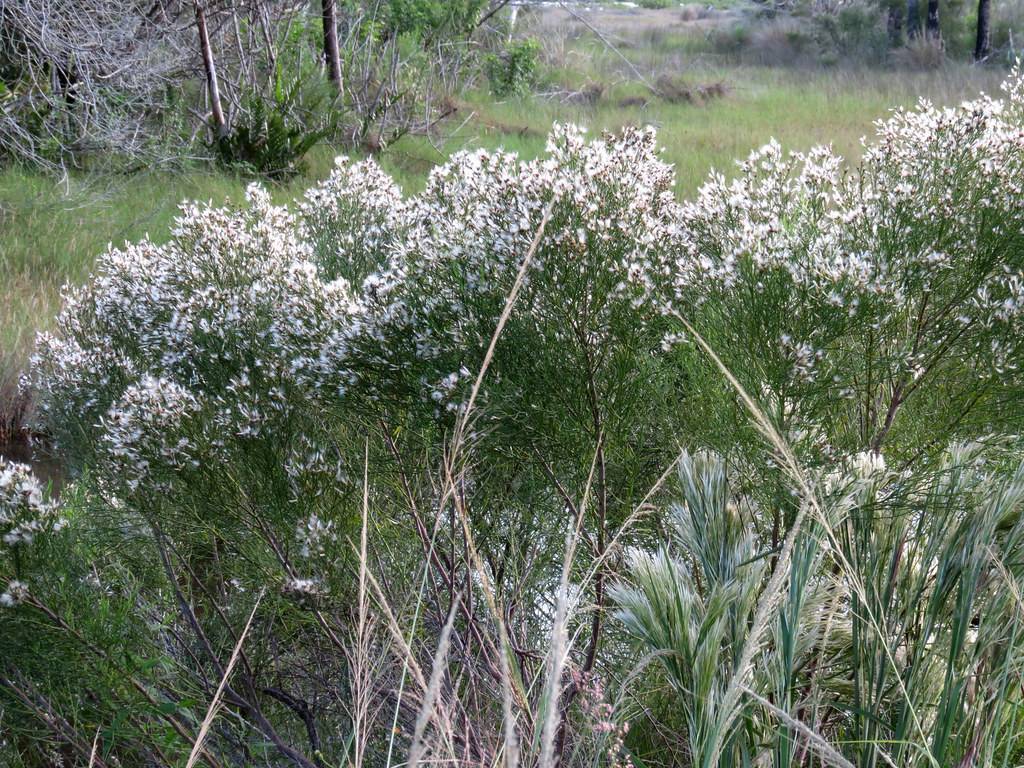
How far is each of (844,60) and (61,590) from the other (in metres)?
21.1

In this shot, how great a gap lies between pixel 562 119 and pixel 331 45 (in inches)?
114

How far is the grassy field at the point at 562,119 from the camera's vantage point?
8.83m

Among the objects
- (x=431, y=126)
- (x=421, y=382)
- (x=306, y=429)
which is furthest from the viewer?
(x=431, y=126)


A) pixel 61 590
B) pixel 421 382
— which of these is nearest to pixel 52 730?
pixel 61 590

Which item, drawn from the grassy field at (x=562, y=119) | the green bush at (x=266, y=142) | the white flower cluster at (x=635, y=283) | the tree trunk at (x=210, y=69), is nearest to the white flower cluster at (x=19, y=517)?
the white flower cluster at (x=635, y=283)

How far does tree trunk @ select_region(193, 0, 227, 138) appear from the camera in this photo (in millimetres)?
10094

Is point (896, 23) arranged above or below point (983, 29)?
below

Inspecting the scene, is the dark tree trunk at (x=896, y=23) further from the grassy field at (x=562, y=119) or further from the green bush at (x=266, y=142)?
the green bush at (x=266, y=142)

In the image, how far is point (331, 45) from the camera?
1295cm

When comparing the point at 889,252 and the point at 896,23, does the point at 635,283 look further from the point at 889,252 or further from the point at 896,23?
the point at 896,23

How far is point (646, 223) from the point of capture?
2.86 meters

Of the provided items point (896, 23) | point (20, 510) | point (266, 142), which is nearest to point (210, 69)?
point (266, 142)

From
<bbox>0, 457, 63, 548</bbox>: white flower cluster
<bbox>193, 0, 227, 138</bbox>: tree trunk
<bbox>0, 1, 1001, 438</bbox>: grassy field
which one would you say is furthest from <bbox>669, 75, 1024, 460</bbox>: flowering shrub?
<bbox>193, 0, 227, 138</bbox>: tree trunk

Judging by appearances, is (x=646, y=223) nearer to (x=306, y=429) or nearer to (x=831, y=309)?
(x=831, y=309)
